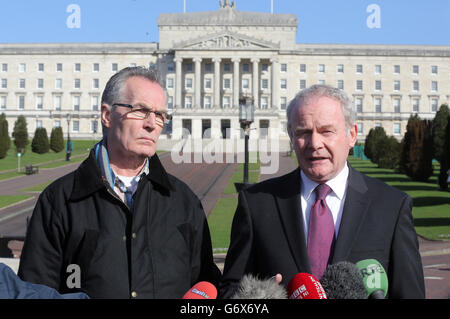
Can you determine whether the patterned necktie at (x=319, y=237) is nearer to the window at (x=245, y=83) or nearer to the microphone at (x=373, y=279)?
the microphone at (x=373, y=279)

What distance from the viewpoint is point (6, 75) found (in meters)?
95.4

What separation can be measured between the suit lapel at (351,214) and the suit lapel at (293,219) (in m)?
0.23

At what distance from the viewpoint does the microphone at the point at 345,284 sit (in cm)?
226

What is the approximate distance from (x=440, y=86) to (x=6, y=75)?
3218 inches

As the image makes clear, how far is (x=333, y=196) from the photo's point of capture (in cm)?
359

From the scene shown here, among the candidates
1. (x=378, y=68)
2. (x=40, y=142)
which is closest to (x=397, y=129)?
(x=378, y=68)

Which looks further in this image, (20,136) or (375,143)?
(20,136)

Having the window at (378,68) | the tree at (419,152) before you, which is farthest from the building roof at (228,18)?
the tree at (419,152)

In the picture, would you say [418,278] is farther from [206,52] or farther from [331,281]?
[206,52]

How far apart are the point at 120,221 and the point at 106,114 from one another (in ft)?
2.74

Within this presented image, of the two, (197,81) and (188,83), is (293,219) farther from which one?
(188,83)

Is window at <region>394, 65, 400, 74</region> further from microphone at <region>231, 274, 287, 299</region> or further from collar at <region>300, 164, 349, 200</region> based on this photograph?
microphone at <region>231, 274, 287, 299</region>

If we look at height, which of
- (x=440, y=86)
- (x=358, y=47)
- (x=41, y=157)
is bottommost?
(x=41, y=157)
